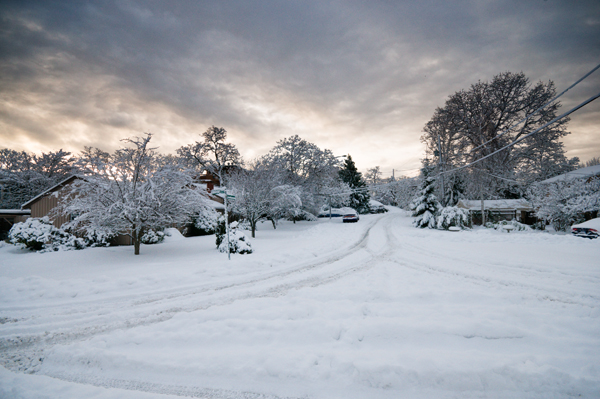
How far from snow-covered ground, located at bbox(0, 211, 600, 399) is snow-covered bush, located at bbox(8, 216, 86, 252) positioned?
530cm

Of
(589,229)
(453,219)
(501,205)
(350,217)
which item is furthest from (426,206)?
(501,205)

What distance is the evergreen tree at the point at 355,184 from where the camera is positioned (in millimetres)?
44812

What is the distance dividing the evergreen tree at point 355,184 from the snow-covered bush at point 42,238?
37.9 m

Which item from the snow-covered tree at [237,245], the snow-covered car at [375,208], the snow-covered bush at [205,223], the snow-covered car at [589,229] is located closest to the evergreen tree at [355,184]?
the snow-covered car at [375,208]

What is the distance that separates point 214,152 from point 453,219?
91.3ft

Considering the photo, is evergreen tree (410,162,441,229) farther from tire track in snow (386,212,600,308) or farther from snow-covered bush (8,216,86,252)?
snow-covered bush (8,216,86,252)

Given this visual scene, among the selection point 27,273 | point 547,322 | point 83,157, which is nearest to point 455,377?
point 547,322

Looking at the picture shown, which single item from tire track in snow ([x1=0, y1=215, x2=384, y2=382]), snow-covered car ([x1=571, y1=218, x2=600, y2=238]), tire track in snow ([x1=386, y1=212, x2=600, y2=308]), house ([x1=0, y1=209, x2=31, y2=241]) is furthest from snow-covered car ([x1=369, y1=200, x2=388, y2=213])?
house ([x1=0, y1=209, x2=31, y2=241])

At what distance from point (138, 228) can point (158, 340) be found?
8444 mm

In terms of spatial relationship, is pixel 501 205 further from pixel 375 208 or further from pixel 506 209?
pixel 375 208

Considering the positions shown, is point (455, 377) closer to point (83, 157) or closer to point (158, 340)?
point (158, 340)

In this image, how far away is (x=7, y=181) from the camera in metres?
27.0

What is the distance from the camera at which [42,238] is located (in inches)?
493

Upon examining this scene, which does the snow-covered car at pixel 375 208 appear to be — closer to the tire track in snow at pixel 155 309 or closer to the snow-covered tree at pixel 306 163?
the snow-covered tree at pixel 306 163
